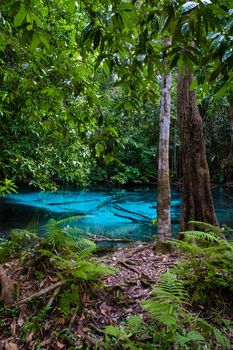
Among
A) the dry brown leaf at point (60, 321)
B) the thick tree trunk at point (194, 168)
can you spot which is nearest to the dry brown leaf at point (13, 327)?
the dry brown leaf at point (60, 321)

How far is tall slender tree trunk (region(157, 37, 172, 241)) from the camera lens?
4781mm

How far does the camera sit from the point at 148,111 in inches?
804

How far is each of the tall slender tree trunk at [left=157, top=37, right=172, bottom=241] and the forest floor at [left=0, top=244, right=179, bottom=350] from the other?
131 centimetres

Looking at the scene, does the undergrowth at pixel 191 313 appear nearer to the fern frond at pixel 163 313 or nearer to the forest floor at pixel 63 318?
the fern frond at pixel 163 313

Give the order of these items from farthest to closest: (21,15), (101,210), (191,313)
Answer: (101,210) < (191,313) < (21,15)

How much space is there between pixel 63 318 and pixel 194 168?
343 cm

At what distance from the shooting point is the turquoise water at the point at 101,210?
10.1 meters

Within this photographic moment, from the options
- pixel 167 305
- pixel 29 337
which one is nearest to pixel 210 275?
pixel 167 305

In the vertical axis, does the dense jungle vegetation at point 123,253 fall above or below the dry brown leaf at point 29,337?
above

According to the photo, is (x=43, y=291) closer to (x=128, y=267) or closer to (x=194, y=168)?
(x=128, y=267)

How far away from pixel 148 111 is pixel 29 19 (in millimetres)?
19339

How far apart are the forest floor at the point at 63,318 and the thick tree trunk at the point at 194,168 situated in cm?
195

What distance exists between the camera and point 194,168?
5262 mm

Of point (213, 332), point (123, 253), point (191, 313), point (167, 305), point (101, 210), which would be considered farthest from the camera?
point (101, 210)
